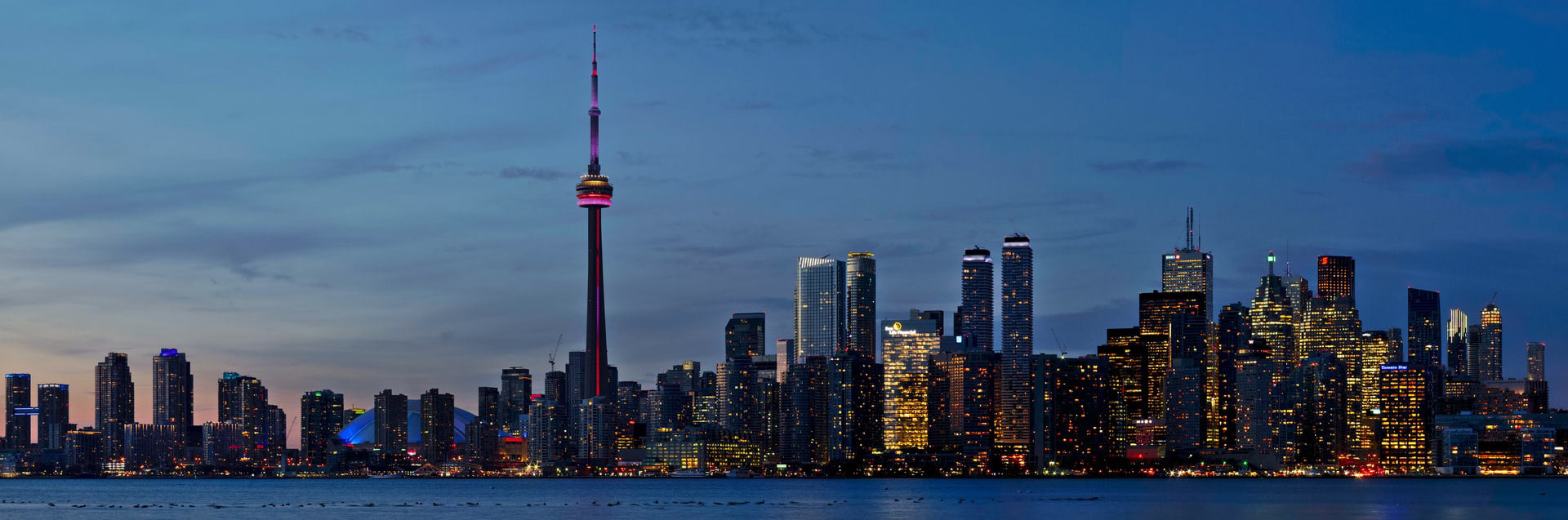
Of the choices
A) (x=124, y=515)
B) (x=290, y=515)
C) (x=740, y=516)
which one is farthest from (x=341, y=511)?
(x=740, y=516)

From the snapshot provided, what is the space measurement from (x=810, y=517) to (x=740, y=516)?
369 inches

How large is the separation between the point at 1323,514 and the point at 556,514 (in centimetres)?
7655

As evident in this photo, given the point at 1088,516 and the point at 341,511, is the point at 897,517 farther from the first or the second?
the point at 341,511

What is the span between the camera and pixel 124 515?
190000mm

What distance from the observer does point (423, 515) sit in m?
190

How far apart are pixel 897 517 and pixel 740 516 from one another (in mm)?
15294

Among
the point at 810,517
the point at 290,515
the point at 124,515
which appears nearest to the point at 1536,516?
the point at 810,517

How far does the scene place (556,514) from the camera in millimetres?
193375

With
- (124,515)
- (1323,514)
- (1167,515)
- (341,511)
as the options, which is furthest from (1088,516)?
(124,515)

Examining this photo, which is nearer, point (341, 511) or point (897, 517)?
point (897, 517)

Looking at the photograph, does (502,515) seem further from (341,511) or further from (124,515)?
(124,515)

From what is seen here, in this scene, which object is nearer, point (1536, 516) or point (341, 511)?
point (1536, 516)

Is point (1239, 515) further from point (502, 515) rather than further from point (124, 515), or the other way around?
point (124, 515)

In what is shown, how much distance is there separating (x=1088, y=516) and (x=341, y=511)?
76831mm
